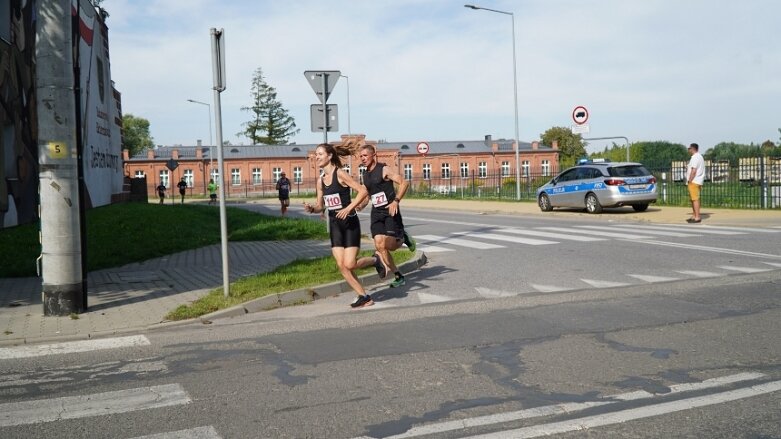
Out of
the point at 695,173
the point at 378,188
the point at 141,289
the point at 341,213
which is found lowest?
the point at 141,289

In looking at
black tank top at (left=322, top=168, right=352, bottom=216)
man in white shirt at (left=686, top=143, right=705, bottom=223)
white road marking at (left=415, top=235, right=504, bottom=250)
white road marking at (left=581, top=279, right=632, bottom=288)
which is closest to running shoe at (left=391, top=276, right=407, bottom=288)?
black tank top at (left=322, top=168, right=352, bottom=216)

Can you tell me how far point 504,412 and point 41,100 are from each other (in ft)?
20.5

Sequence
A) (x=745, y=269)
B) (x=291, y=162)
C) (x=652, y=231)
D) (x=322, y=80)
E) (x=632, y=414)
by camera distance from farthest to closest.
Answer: (x=291, y=162), (x=652, y=231), (x=322, y=80), (x=745, y=269), (x=632, y=414)

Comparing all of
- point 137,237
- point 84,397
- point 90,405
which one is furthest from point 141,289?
point 137,237

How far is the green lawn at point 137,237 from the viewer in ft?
41.7

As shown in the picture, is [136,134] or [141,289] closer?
[141,289]

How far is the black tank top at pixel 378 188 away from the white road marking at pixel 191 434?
5258 millimetres

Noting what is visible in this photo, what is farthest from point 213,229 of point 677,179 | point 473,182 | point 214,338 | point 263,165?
point 263,165

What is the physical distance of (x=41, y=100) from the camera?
7.89 meters

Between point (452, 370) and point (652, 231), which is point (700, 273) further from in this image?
point (652, 231)

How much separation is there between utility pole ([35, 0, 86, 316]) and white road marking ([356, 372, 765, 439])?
208 inches

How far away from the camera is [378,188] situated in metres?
9.20

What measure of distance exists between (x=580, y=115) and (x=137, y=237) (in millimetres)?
14804

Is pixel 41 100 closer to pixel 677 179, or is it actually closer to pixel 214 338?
pixel 214 338
